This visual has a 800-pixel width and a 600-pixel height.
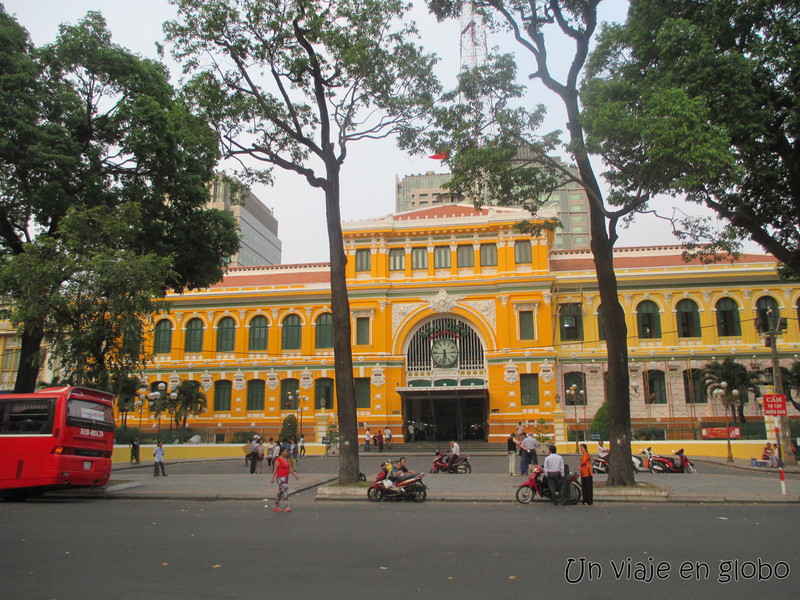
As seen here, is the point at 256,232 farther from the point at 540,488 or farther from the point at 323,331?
the point at 540,488

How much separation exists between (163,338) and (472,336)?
2161 cm

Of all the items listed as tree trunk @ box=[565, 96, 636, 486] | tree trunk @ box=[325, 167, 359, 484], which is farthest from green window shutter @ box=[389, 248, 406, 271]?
tree trunk @ box=[565, 96, 636, 486]

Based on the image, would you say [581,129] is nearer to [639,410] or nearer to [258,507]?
[258,507]

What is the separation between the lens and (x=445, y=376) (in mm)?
41781

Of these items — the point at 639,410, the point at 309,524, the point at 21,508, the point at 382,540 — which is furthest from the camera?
the point at 639,410

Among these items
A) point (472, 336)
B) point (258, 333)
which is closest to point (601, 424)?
point (472, 336)

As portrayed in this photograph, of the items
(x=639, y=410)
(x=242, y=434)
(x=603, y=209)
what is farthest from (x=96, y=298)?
(x=639, y=410)

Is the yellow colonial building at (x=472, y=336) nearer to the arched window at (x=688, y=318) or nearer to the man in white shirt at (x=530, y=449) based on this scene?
the arched window at (x=688, y=318)

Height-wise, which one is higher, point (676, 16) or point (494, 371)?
point (676, 16)

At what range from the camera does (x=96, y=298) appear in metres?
18.1

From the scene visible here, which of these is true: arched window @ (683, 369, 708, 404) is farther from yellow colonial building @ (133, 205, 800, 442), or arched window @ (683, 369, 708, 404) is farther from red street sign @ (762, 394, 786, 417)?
red street sign @ (762, 394, 786, 417)

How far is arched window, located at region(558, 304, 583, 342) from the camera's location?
4216 cm

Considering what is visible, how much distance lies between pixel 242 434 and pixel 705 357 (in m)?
29.2

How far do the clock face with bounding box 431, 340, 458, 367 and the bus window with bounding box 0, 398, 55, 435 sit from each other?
2880 cm
